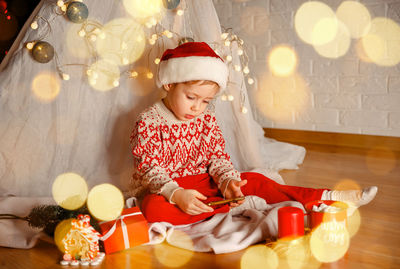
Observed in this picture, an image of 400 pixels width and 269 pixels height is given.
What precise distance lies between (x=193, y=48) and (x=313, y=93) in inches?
45.5

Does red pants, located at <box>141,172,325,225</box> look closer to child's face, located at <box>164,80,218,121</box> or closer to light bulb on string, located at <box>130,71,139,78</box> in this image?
child's face, located at <box>164,80,218,121</box>

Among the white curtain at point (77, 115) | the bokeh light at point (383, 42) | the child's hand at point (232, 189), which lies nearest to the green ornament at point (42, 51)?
the white curtain at point (77, 115)

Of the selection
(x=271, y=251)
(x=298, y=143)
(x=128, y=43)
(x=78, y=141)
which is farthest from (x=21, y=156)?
(x=298, y=143)

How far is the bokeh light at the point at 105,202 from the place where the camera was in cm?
123

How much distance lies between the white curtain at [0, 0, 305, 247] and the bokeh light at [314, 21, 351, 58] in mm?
756

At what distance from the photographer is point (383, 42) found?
2004 mm

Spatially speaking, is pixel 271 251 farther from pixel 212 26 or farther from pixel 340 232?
pixel 212 26

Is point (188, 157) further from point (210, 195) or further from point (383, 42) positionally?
point (383, 42)

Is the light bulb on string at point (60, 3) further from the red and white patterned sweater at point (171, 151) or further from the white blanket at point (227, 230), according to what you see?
the white blanket at point (227, 230)

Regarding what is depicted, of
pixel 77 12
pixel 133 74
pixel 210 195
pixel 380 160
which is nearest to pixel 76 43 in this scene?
pixel 77 12

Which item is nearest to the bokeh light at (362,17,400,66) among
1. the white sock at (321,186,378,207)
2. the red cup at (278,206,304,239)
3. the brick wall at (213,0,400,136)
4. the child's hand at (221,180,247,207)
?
the brick wall at (213,0,400,136)

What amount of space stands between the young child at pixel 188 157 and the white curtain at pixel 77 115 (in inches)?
9.0

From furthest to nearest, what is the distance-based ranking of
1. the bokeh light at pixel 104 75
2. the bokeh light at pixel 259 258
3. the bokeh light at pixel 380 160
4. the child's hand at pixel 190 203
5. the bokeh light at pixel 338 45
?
the bokeh light at pixel 338 45 → the bokeh light at pixel 380 160 → the bokeh light at pixel 104 75 → the child's hand at pixel 190 203 → the bokeh light at pixel 259 258

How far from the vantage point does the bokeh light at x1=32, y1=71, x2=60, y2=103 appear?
146 centimetres
